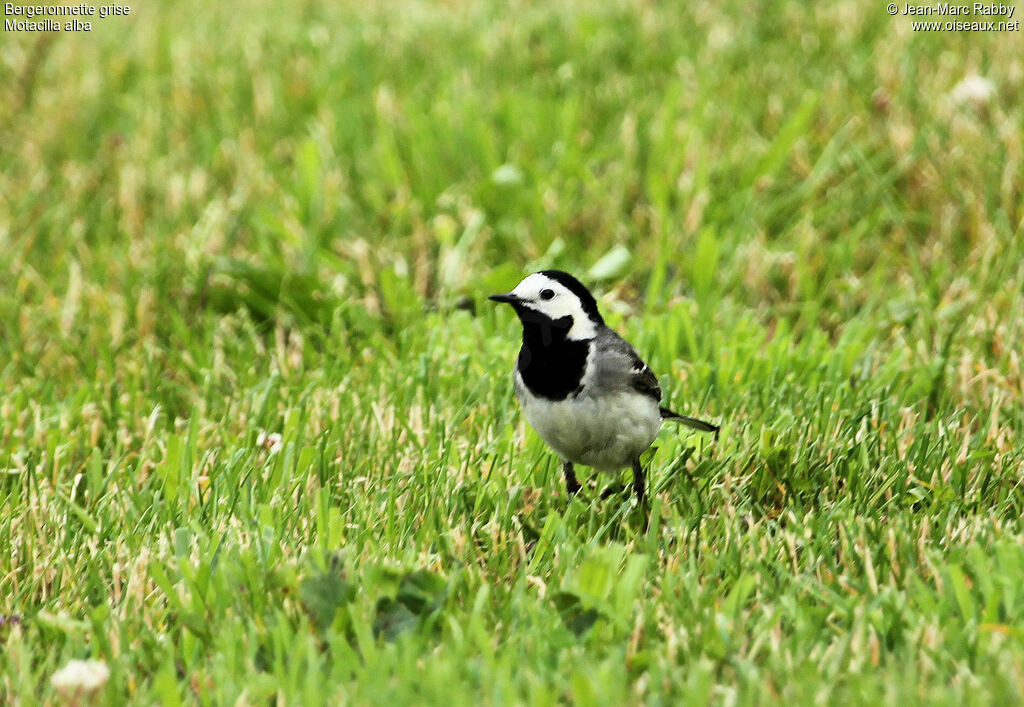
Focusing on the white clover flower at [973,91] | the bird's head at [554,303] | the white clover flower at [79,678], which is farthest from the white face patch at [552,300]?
the white clover flower at [973,91]

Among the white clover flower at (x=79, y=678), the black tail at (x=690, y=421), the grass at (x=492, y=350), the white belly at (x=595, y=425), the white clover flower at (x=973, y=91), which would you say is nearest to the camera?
the white clover flower at (x=79, y=678)

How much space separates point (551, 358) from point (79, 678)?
5.28ft

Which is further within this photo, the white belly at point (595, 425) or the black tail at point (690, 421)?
the black tail at point (690, 421)

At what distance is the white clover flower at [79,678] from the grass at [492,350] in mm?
41

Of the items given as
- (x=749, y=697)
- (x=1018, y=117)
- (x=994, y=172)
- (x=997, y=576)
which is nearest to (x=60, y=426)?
(x=749, y=697)

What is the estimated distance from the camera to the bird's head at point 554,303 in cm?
378

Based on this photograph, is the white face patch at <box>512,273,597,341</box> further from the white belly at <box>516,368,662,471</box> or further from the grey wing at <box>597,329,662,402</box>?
the white belly at <box>516,368,662,471</box>

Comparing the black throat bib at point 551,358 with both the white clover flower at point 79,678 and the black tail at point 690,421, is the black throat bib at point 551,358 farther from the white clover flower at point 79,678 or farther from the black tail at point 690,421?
the white clover flower at point 79,678

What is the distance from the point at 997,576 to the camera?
9.87 ft

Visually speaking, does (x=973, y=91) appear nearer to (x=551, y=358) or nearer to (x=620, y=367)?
(x=620, y=367)

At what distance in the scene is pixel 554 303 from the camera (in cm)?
379

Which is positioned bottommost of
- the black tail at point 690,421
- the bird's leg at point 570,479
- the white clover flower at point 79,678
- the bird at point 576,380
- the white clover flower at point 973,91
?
the white clover flower at point 79,678

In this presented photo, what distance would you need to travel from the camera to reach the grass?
2.97 metres

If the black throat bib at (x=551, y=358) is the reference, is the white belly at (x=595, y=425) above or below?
below
